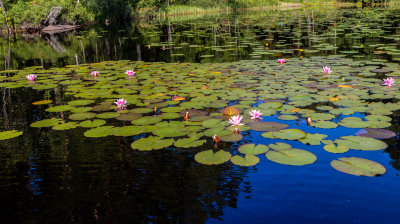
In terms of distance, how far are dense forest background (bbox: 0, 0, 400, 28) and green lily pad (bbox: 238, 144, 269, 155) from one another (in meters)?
22.2

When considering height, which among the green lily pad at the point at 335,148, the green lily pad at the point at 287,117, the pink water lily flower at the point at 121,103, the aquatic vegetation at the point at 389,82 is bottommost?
the green lily pad at the point at 335,148

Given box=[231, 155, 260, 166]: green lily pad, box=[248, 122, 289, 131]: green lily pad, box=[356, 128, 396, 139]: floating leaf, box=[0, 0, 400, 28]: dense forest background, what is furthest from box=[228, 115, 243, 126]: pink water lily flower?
box=[0, 0, 400, 28]: dense forest background

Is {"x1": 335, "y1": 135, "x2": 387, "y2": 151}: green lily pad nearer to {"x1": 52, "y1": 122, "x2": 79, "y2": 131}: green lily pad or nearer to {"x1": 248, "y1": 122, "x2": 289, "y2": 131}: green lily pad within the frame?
{"x1": 248, "y1": 122, "x2": 289, "y2": 131}: green lily pad

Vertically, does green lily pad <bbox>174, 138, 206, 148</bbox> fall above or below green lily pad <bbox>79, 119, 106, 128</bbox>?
below

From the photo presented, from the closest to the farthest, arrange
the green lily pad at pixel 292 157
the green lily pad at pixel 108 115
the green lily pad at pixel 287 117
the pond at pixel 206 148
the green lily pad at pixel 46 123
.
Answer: the pond at pixel 206 148, the green lily pad at pixel 292 157, the green lily pad at pixel 287 117, the green lily pad at pixel 46 123, the green lily pad at pixel 108 115

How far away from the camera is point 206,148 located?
3125 mm

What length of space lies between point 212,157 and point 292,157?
759mm

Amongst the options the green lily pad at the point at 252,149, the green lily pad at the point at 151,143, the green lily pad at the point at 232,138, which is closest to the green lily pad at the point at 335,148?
the green lily pad at the point at 252,149

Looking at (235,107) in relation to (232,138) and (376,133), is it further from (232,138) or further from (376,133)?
(376,133)

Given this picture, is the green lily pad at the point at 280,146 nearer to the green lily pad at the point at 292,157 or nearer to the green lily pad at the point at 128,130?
the green lily pad at the point at 292,157

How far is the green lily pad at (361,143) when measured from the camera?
296 centimetres

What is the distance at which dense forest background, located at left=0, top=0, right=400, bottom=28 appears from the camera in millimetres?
22438

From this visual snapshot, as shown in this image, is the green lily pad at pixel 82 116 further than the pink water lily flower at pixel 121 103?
No

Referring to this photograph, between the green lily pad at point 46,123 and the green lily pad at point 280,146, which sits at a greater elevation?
the green lily pad at point 46,123
